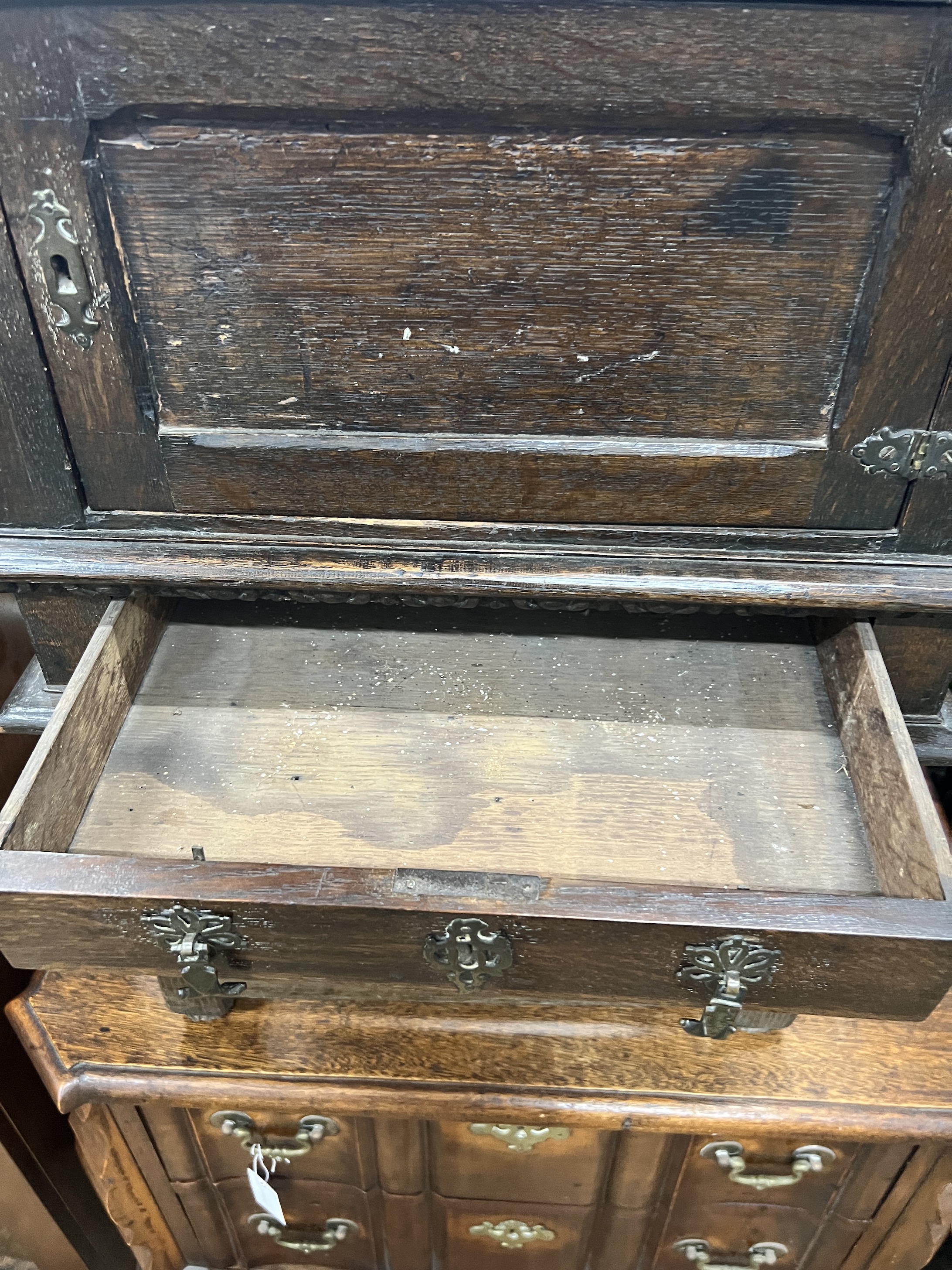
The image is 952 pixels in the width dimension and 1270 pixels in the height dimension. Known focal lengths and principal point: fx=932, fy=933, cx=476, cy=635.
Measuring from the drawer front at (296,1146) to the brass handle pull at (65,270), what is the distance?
680 millimetres

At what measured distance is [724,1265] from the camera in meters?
0.99

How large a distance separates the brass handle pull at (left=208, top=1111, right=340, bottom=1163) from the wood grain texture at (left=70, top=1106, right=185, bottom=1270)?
0.35 feet

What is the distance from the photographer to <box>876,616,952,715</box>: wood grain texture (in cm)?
87

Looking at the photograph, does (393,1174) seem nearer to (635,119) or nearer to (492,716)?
(492,716)

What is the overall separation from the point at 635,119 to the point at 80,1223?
1.36 meters

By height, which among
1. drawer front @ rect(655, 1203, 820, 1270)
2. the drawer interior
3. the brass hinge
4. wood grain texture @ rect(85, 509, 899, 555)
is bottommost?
drawer front @ rect(655, 1203, 820, 1270)

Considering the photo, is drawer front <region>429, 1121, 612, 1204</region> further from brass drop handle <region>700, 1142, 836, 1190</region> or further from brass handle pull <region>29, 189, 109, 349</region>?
brass handle pull <region>29, 189, 109, 349</region>

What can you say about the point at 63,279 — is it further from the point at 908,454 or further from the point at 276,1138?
the point at 276,1138

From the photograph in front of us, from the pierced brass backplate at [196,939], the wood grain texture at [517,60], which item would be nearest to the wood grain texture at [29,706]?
the pierced brass backplate at [196,939]

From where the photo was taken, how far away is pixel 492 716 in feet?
2.99

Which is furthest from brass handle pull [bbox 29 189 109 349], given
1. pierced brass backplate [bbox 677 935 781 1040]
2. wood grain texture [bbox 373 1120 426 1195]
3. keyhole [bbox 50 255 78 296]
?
wood grain texture [bbox 373 1120 426 1195]

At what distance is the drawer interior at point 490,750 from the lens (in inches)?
31.2

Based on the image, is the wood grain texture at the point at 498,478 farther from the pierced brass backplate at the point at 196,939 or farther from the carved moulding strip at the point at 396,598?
the pierced brass backplate at the point at 196,939

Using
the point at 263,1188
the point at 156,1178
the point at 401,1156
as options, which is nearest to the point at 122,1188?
the point at 156,1178
